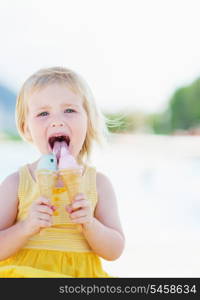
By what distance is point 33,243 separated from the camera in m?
1.20

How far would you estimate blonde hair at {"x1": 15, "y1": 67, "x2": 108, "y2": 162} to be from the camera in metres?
1.29

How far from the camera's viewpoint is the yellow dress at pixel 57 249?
116 cm

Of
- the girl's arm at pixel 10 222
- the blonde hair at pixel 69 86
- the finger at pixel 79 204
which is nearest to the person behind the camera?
the finger at pixel 79 204

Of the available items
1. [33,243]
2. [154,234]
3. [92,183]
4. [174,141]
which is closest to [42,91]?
[92,183]

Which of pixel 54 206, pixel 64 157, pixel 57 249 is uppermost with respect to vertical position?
pixel 64 157

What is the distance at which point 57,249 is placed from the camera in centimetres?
119

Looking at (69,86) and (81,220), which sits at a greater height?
(69,86)

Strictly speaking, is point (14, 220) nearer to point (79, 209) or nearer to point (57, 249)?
Result: point (57, 249)

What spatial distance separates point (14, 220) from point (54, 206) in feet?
0.41

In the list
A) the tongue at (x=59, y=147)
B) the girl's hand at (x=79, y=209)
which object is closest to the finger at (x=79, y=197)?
the girl's hand at (x=79, y=209)

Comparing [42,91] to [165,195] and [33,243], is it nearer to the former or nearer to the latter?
[33,243]

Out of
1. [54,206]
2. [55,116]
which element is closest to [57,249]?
[54,206]

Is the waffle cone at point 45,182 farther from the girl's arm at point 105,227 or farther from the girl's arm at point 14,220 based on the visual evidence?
the girl's arm at point 105,227

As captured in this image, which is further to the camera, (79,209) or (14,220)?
(14,220)
